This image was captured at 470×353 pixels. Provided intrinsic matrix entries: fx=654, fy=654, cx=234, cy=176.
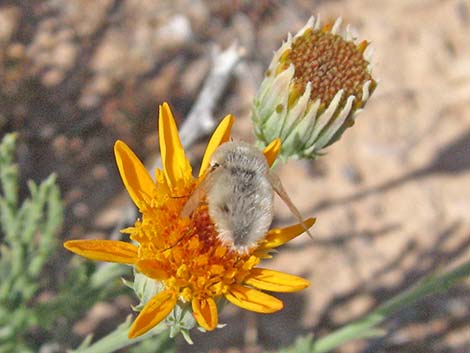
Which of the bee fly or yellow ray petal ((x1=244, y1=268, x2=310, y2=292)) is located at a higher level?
the bee fly

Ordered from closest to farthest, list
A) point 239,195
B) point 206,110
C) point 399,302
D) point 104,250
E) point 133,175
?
Answer: point 239,195, point 104,250, point 133,175, point 399,302, point 206,110

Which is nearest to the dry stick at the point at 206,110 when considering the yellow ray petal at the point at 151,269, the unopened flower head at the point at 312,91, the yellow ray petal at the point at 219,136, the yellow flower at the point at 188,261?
the unopened flower head at the point at 312,91

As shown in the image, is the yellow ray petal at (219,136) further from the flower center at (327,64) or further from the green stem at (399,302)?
the green stem at (399,302)

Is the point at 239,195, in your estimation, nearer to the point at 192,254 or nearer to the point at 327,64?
the point at 192,254

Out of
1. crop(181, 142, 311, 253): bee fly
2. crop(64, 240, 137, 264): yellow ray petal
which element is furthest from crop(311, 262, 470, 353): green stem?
crop(64, 240, 137, 264): yellow ray petal

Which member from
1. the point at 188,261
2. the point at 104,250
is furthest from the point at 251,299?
the point at 104,250

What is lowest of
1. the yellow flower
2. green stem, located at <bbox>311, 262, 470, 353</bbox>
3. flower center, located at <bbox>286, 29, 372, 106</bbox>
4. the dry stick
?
Answer: green stem, located at <bbox>311, 262, 470, 353</bbox>

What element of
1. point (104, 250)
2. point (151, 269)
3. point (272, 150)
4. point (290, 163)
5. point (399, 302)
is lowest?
point (399, 302)

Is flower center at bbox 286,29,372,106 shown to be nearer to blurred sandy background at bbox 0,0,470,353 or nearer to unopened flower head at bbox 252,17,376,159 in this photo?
unopened flower head at bbox 252,17,376,159
